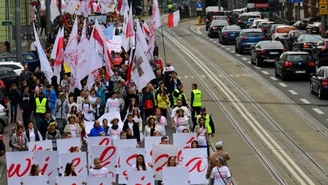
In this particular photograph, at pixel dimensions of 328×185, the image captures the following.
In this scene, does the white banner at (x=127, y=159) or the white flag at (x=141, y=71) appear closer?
the white banner at (x=127, y=159)

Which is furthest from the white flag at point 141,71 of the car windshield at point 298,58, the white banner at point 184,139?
the car windshield at point 298,58

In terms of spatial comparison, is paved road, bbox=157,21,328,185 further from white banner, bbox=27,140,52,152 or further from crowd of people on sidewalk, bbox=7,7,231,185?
white banner, bbox=27,140,52,152

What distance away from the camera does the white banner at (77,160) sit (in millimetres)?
20312

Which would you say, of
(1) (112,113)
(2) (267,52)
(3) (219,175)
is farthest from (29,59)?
(3) (219,175)

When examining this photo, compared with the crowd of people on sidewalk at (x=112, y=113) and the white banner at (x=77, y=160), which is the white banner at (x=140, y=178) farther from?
the white banner at (x=77, y=160)

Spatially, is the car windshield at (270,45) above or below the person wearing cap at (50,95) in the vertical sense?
above

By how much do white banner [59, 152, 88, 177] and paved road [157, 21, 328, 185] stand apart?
142 inches

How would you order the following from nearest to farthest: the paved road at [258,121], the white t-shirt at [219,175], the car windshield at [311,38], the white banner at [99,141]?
the white t-shirt at [219,175]
the white banner at [99,141]
the paved road at [258,121]
the car windshield at [311,38]

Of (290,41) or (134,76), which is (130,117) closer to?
(134,76)

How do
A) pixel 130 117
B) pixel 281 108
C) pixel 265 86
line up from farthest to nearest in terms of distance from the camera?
pixel 265 86 < pixel 281 108 < pixel 130 117

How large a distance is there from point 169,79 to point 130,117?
732cm

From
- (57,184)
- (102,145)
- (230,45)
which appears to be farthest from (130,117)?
(230,45)

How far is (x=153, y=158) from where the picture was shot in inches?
803

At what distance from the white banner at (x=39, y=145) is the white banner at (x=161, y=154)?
256cm
